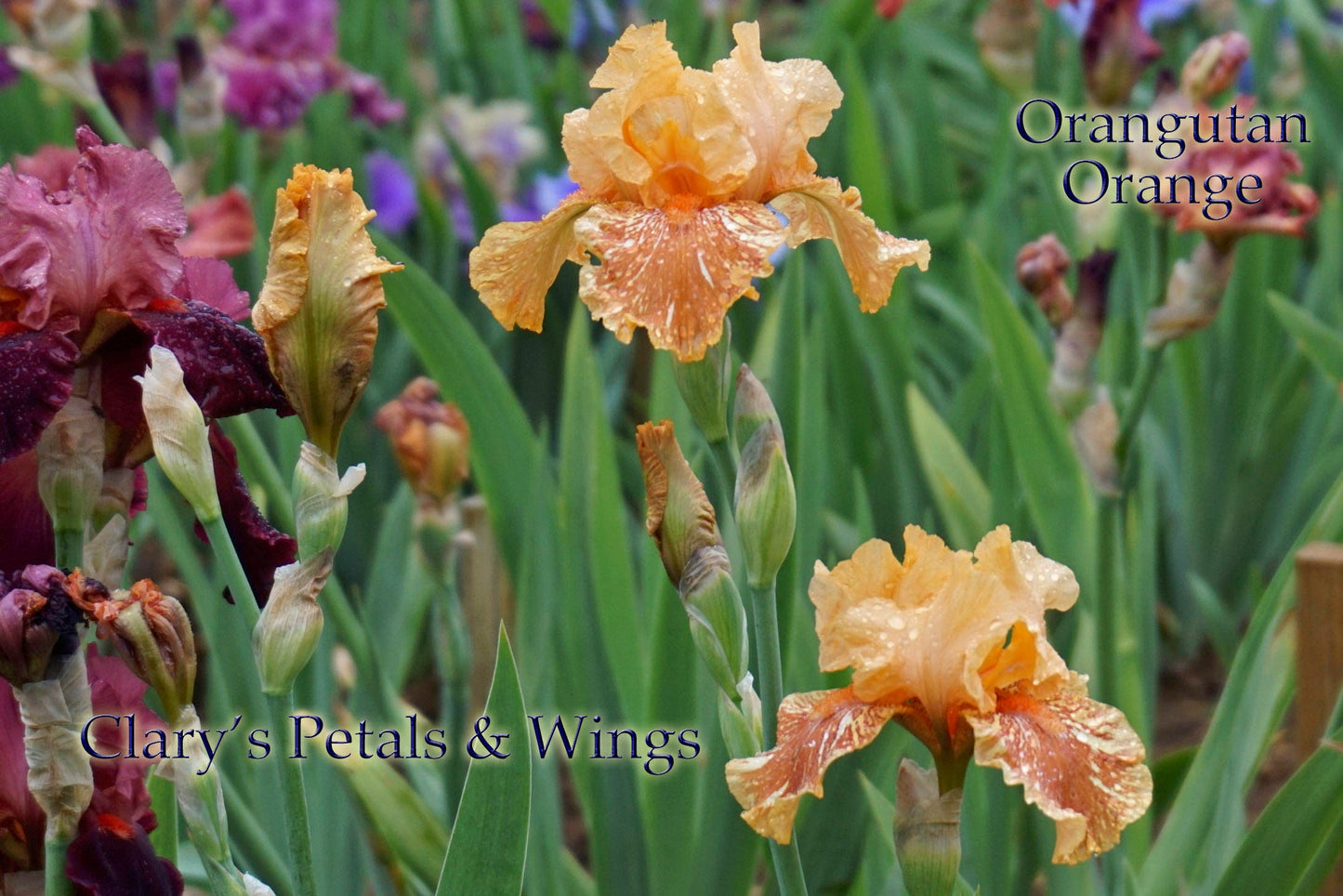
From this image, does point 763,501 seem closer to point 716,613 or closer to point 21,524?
point 716,613

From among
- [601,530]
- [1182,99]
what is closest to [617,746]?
[601,530]

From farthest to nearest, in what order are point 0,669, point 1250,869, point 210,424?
point 1250,869 → point 210,424 → point 0,669

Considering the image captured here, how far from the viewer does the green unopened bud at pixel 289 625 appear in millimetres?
522

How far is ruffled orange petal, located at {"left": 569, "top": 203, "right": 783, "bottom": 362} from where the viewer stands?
52cm

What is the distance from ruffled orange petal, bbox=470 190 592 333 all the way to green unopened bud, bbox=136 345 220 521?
0.13m

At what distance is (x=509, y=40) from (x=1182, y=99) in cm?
146

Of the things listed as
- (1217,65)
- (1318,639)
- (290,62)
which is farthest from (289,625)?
(290,62)

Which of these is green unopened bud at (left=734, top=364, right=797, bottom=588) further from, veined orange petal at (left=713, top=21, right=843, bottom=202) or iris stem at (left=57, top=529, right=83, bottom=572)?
iris stem at (left=57, top=529, right=83, bottom=572)

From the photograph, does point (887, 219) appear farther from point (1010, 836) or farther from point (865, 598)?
point (865, 598)

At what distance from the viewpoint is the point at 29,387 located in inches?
21.0

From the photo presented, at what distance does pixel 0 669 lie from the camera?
479 millimetres

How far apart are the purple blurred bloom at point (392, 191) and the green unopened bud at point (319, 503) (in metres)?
1.81

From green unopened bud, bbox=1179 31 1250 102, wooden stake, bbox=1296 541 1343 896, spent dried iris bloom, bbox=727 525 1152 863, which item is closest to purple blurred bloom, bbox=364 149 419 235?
green unopened bud, bbox=1179 31 1250 102

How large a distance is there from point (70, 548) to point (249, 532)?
7cm
